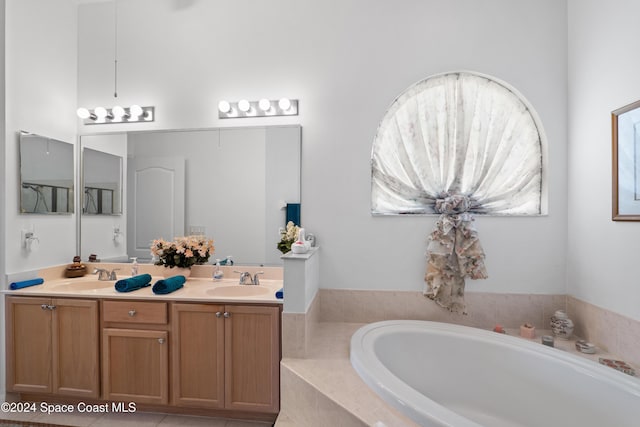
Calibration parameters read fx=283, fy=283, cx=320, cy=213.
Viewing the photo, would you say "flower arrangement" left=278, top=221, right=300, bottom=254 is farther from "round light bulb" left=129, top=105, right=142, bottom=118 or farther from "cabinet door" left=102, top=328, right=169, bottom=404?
"round light bulb" left=129, top=105, right=142, bottom=118

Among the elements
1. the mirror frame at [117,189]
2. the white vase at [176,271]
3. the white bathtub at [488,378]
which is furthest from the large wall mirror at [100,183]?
the white bathtub at [488,378]

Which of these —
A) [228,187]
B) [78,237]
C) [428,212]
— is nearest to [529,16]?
[428,212]

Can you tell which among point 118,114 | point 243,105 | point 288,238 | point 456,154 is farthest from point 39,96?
point 456,154

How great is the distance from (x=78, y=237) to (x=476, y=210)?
10.9 ft

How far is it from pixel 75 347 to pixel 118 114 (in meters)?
1.80

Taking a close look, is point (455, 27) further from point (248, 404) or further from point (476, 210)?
point (248, 404)

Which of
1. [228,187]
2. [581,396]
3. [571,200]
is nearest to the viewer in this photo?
[581,396]

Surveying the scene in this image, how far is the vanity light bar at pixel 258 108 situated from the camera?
7.19 feet

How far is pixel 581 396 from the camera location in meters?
1.42

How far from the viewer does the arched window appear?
83.1 inches

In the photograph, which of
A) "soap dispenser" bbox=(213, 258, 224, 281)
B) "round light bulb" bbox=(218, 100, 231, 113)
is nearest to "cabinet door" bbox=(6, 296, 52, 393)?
"soap dispenser" bbox=(213, 258, 224, 281)

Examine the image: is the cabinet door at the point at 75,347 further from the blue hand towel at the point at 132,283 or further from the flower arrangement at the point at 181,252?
the flower arrangement at the point at 181,252

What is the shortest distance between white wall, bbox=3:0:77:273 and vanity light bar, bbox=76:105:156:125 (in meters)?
0.16

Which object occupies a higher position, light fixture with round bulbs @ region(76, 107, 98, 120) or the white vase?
light fixture with round bulbs @ region(76, 107, 98, 120)
